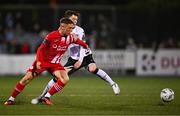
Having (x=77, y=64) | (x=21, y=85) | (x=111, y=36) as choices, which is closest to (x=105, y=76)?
(x=77, y=64)

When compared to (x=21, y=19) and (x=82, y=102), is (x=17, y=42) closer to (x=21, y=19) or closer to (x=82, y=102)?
(x=21, y=19)

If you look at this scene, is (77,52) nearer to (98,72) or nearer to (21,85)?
(98,72)

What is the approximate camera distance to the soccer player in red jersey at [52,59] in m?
13.3

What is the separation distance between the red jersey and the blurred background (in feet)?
45.1

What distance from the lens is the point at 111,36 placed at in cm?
2933

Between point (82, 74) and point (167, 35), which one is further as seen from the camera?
point (167, 35)

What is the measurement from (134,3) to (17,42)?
953 cm

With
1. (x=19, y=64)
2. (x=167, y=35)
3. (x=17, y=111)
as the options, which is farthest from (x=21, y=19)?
(x=17, y=111)

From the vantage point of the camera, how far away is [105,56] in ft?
91.8

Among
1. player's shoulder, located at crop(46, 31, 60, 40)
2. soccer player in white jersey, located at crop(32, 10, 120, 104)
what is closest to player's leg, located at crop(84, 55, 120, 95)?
soccer player in white jersey, located at crop(32, 10, 120, 104)

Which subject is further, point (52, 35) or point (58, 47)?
point (58, 47)

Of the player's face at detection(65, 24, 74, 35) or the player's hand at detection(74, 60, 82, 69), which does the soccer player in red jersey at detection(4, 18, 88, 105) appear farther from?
the player's hand at detection(74, 60, 82, 69)

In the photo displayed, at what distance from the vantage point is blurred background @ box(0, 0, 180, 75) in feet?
90.9

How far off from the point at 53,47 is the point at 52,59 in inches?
12.1
